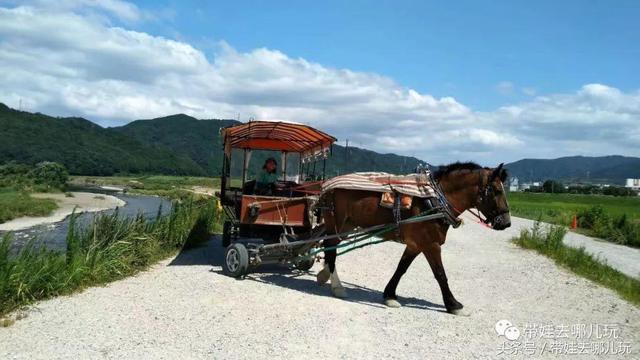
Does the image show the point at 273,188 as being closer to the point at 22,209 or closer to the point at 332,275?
the point at 332,275

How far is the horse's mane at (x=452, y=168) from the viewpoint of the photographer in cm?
826

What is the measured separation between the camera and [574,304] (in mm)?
9188

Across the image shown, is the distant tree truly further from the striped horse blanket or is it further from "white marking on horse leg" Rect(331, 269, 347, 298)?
the striped horse blanket

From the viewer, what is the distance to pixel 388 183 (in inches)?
337

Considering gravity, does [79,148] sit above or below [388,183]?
above

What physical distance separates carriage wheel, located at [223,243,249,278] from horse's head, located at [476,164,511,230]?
4144 mm

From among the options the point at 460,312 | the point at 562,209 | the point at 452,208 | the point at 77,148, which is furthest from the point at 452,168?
the point at 77,148

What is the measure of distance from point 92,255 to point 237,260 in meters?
2.39

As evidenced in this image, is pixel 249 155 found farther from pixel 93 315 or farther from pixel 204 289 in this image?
pixel 93 315

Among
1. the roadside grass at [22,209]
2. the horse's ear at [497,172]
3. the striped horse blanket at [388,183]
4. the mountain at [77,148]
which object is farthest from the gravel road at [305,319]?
the mountain at [77,148]

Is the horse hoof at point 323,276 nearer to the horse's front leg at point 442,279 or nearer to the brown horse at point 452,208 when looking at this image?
the brown horse at point 452,208

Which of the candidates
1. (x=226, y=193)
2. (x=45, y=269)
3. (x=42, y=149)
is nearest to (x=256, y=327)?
(x=45, y=269)

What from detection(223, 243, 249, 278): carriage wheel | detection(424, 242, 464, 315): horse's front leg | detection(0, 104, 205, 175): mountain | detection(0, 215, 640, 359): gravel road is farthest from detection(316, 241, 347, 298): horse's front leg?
detection(0, 104, 205, 175): mountain

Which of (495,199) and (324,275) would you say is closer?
(495,199)
